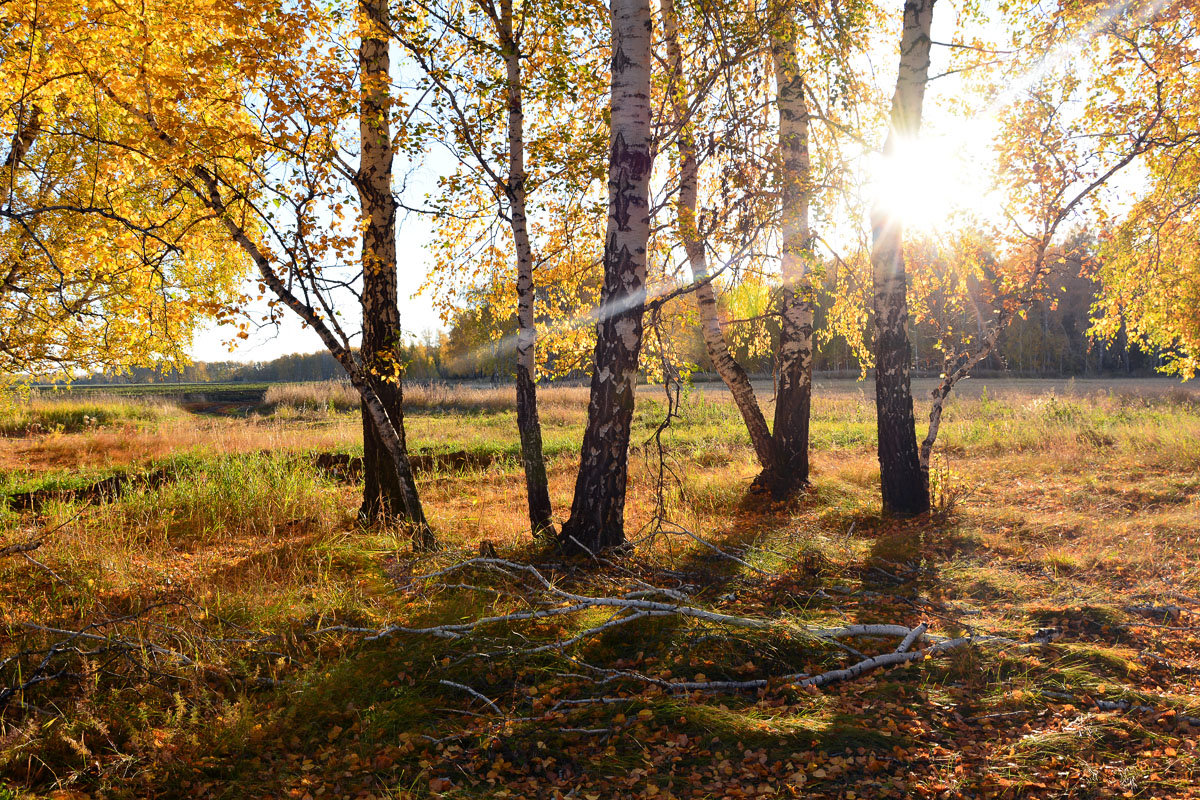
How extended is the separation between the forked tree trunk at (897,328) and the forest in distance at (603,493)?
3 centimetres

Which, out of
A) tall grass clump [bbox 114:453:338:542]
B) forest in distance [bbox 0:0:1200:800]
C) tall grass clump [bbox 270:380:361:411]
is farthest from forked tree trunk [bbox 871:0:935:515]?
tall grass clump [bbox 270:380:361:411]

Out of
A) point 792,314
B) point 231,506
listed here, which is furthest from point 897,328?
point 231,506

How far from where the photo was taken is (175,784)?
2.88 meters

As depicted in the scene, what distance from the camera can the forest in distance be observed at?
3125 millimetres

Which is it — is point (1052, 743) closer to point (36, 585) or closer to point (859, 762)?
point (859, 762)

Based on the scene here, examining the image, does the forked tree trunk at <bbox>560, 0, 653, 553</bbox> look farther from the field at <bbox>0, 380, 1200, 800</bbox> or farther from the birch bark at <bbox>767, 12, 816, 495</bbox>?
the birch bark at <bbox>767, 12, 816, 495</bbox>

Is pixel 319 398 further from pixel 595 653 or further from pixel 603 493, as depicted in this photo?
pixel 595 653

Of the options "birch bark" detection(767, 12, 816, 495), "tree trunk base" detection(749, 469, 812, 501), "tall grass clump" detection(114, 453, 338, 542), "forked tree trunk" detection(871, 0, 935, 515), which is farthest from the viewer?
"tree trunk base" detection(749, 469, 812, 501)

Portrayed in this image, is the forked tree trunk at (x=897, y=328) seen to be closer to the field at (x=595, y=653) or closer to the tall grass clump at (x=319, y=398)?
the field at (x=595, y=653)

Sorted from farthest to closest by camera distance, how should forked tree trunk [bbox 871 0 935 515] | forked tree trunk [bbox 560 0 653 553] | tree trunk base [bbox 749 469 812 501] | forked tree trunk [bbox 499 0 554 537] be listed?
tree trunk base [bbox 749 469 812 501], forked tree trunk [bbox 871 0 935 515], forked tree trunk [bbox 499 0 554 537], forked tree trunk [bbox 560 0 653 553]

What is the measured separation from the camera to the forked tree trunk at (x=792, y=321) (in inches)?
309

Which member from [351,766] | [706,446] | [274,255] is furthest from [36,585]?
[706,446]

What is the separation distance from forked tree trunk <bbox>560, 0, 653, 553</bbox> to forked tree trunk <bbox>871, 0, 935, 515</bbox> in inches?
125

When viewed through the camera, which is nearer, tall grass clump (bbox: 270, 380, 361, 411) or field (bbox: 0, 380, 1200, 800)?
field (bbox: 0, 380, 1200, 800)
